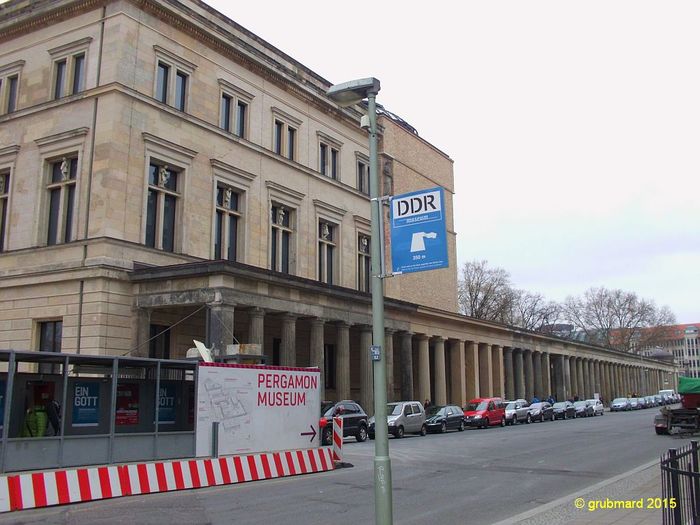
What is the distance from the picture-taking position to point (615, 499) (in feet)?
38.6

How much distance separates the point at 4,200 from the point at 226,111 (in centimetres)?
1195

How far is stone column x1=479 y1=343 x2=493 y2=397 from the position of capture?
55.6 m

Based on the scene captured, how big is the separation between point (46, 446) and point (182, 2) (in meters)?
26.2

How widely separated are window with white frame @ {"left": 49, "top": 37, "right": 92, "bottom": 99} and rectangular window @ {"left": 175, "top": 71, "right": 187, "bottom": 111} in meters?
4.31

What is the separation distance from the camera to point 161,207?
104 feet

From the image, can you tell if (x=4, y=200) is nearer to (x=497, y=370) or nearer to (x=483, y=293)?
(x=497, y=370)

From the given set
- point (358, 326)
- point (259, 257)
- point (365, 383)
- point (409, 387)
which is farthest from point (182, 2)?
point (409, 387)

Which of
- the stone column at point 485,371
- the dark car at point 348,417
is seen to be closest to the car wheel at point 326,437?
the dark car at point 348,417

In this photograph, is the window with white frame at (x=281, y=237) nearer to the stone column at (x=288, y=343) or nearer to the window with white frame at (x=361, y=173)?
the stone column at (x=288, y=343)

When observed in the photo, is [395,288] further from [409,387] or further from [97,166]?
[97,166]

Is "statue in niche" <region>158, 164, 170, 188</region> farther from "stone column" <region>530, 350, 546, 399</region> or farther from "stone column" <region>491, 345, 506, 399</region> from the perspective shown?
"stone column" <region>530, 350, 546, 399</region>

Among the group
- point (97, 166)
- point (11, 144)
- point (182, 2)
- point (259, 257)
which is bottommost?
point (259, 257)

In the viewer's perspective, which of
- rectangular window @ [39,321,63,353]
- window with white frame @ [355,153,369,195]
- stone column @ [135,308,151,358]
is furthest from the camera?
window with white frame @ [355,153,369,195]

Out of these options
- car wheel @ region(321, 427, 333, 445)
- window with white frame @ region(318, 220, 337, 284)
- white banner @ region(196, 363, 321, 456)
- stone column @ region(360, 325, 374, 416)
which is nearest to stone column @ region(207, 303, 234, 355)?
car wheel @ region(321, 427, 333, 445)
